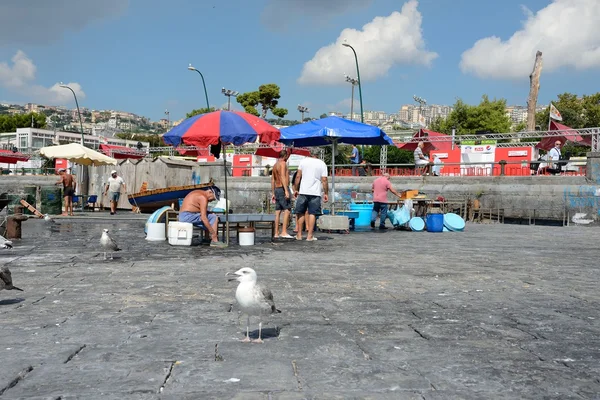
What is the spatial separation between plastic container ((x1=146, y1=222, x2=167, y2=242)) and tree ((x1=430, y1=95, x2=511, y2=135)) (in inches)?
2004

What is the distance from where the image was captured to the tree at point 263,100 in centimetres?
7125

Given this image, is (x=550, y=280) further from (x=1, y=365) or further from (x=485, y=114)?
(x=485, y=114)

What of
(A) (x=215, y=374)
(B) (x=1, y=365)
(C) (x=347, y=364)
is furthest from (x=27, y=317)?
(C) (x=347, y=364)

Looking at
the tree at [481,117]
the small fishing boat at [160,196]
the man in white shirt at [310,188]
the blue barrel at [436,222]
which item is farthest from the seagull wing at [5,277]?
the tree at [481,117]

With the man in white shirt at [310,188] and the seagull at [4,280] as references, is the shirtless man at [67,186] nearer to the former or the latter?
the man in white shirt at [310,188]

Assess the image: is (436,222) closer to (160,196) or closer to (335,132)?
(335,132)

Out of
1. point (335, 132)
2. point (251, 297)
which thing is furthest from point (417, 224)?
point (251, 297)

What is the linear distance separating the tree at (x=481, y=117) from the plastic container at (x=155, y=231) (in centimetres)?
5089

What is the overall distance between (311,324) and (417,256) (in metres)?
4.94

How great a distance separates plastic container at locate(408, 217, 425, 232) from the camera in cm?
1489

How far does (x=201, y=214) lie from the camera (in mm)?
9867

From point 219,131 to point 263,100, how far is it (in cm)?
6363

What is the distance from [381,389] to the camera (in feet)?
10.1

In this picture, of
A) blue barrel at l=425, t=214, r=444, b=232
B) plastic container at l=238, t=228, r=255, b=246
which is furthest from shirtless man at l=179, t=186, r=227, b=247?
blue barrel at l=425, t=214, r=444, b=232
